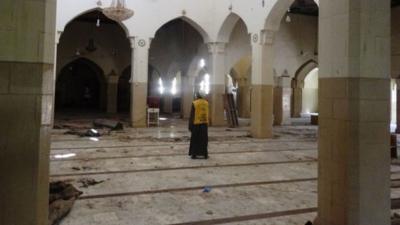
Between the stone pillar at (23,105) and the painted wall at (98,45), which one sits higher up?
the painted wall at (98,45)

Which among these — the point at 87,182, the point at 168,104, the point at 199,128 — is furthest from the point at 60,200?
the point at 168,104

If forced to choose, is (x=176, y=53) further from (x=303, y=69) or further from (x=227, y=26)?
(x=303, y=69)

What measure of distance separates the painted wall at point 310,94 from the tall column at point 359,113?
2175 cm

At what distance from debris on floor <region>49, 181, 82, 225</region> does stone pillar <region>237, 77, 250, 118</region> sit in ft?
51.4

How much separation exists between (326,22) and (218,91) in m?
11.2

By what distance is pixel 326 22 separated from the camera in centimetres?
336

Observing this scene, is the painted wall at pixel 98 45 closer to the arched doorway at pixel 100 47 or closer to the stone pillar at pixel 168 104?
Result: the arched doorway at pixel 100 47

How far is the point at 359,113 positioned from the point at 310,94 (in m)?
22.3

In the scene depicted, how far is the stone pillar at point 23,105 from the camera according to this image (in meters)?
2.44

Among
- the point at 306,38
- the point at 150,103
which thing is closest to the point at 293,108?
the point at 306,38

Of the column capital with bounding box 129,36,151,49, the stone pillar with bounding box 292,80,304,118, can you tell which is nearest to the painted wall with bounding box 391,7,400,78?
the stone pillar with bounding box 292,80,304,118

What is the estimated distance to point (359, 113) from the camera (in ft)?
10.1

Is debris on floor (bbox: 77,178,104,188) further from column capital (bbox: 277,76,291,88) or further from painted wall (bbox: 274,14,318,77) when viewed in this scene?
painted wall (bbox: 274,14,318,77)

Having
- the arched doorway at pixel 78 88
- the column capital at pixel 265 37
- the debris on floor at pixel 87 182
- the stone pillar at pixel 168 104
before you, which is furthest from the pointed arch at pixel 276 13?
the arched doorway at pixel 78 88
